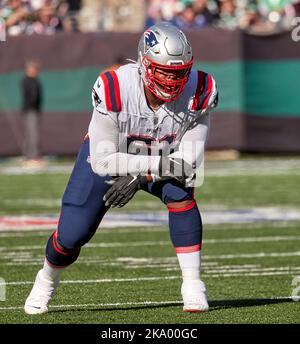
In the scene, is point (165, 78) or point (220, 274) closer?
point (165, 78)

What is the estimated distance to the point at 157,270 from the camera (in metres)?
8.79

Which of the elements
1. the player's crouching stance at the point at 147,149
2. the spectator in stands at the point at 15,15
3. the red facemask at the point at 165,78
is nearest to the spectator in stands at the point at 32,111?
the spectator in stands at the point at 15,15

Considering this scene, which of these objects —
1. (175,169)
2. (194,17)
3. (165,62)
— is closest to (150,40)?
(165,62)

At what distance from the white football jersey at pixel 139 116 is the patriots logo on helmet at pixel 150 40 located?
0.61ft

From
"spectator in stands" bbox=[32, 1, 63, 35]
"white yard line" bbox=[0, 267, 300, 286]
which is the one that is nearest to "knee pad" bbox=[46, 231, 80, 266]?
"white yard line" bbox=[0, 267, 300, 286]

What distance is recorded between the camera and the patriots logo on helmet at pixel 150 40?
646cm

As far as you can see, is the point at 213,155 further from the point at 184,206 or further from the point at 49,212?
the point at 184,206

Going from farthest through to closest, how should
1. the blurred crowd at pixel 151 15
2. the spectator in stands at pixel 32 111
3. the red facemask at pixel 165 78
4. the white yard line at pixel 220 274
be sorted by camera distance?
the blurred crowd at pixel 151 15
the spectator in stands at pixel 32 111
the white yard line at pixel 220 274
the red facemask at pixel 165 78

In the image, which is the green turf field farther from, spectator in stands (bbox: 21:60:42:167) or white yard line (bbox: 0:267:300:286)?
spectator in stands (bbox: 21:60:42:167)

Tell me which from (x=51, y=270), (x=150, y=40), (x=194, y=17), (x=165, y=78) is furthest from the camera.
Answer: (x=194, y=17)

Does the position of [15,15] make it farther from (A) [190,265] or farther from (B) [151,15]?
(A) [190,265]

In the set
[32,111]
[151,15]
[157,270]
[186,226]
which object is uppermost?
[186,226]

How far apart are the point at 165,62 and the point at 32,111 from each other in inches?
530

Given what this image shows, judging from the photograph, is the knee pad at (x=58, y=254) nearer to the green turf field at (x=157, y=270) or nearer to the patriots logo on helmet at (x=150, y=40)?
the green turf field at (x=157, y=270)
